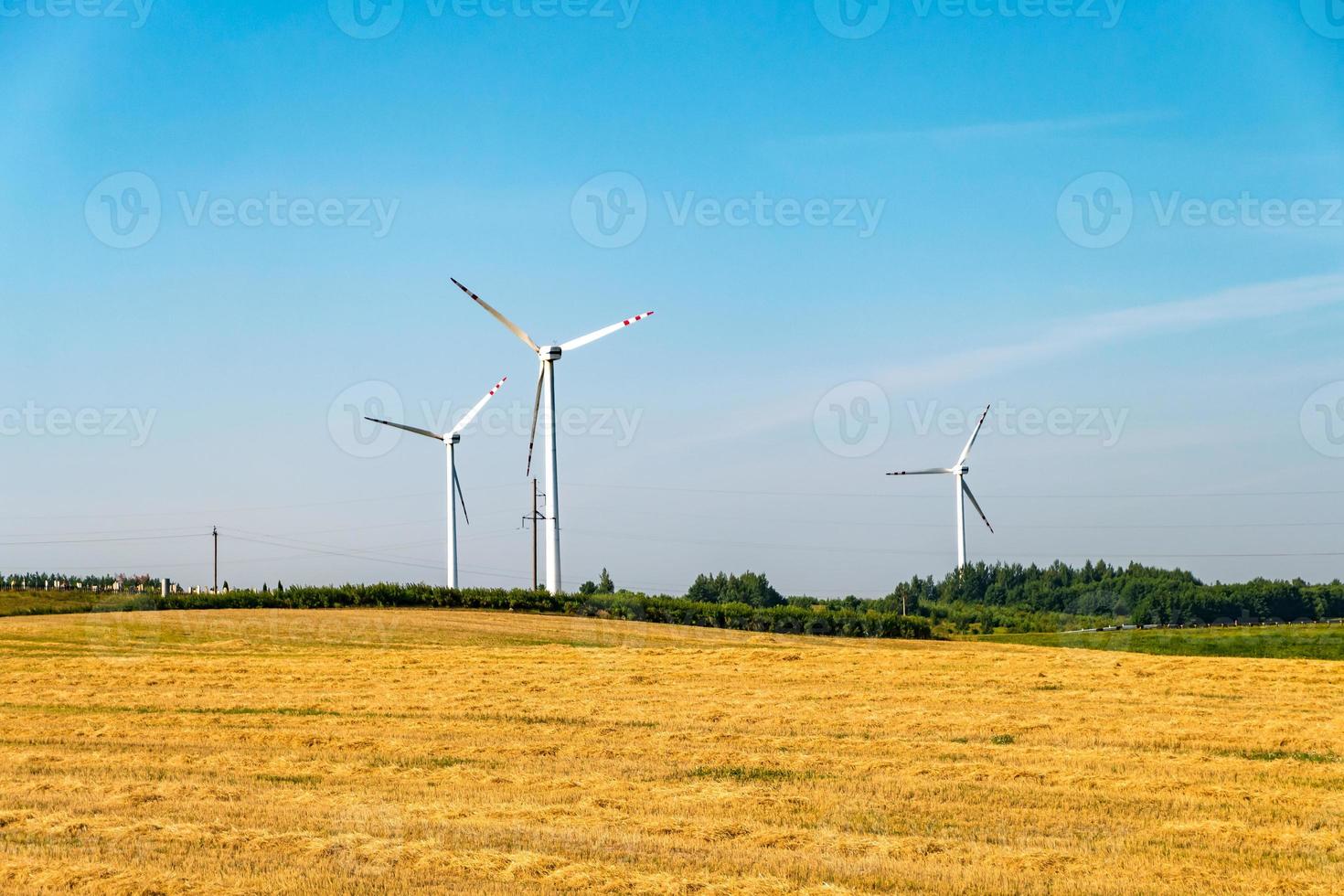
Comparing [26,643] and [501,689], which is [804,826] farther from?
[26,643]

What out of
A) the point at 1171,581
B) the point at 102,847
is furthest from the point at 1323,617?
the point at 102,847

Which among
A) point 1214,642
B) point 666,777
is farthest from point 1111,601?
point 666,777

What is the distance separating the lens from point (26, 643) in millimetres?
35531

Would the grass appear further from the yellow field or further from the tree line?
the yellow field

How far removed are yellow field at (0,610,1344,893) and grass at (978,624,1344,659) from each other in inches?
618

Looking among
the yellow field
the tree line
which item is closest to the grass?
the tree line

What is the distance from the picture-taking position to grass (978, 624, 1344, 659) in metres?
44.0

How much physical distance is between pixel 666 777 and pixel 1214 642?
39458 millimetres

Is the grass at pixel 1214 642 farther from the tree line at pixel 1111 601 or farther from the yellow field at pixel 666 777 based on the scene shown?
the yellow field at pixel 666 777

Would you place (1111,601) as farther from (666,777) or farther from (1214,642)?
(666,777)

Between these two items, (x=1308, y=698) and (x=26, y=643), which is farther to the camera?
Answer: (x=26, y=643)

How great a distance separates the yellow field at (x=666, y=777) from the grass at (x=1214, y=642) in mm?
15703

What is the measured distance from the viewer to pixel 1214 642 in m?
48.6

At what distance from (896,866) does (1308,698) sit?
1750 cm
